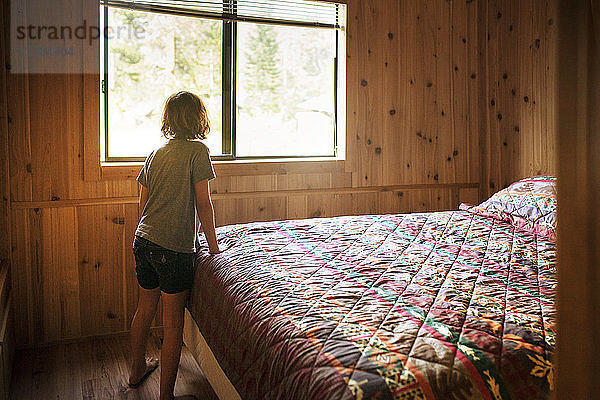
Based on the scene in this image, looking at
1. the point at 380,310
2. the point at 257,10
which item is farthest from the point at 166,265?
the point at 257,10

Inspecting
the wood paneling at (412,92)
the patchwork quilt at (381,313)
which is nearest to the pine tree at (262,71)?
the wood paneling at (412,92)

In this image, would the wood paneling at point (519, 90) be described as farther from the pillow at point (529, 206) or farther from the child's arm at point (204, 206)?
the child's arm at point (204, 206)

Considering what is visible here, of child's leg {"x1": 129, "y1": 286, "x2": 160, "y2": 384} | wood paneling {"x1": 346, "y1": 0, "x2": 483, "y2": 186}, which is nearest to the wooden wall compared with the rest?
wood paneling {"x1": 346, "y1": 0, "x2": 483, "y2": 186}

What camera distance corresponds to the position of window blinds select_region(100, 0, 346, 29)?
3408mm

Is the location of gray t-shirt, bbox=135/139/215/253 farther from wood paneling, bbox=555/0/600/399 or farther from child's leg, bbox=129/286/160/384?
wood paneling, bbox=555/0/600/399

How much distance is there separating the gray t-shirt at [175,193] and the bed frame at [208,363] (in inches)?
14.8

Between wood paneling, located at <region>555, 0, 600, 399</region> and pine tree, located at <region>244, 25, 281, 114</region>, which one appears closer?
wood paneling, located at <region>555, 0, 600, 399</region>

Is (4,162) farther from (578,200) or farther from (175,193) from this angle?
(578,200)

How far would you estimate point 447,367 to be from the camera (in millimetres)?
1378

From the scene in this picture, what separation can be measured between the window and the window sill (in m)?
0.14

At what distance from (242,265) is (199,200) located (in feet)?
1.10

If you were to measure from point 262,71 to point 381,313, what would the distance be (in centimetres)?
238

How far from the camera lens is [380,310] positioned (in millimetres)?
1715

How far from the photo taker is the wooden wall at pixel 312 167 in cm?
315
